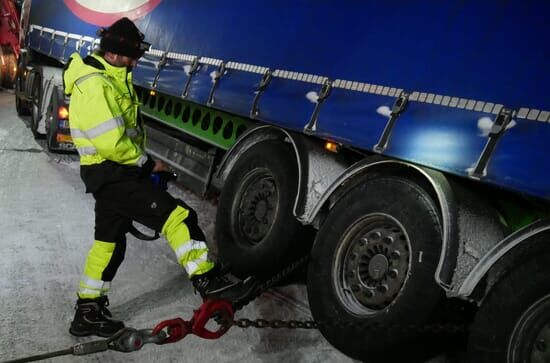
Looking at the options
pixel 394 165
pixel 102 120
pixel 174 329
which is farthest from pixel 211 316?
pixel 394 165

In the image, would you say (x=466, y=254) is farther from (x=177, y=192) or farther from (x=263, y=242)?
(x=177, y=192)

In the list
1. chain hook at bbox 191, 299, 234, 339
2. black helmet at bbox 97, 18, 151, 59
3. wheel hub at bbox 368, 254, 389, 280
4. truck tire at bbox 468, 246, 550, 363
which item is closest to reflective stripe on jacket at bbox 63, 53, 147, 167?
black helmet at bbox 97, 18, 151, 59

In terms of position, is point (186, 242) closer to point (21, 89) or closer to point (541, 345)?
point (541, 345)

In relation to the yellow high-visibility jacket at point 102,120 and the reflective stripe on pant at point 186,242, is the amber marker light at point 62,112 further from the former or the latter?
the reflective stripe on pant at point 186,242

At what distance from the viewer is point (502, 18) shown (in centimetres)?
260

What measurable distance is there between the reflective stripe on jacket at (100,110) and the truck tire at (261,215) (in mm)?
1104

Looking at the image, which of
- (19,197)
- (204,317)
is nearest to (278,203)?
(204,317)

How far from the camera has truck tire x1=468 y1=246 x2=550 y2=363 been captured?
2.33 metres

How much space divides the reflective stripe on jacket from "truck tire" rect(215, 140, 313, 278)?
3.62 ft

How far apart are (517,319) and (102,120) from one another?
2315 millimetres

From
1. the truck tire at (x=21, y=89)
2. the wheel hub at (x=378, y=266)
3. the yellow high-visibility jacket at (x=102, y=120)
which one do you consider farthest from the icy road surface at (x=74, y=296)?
the truck tire at (x=21, y=89)

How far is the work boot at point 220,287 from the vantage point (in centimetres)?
314

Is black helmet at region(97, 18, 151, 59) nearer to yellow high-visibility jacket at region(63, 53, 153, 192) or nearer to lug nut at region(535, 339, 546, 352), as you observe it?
yellow high-visibility jacket at region(63, 53, 153, 192)

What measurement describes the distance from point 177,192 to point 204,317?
393cm
